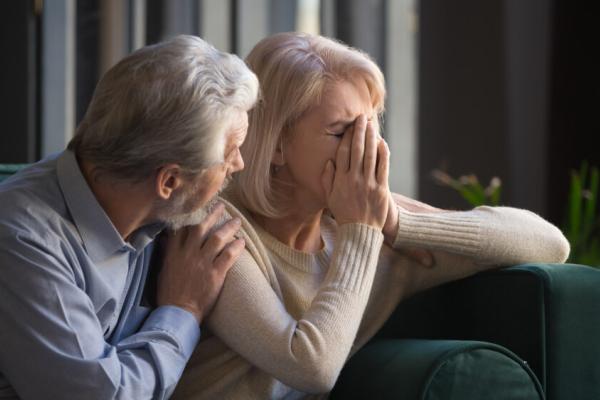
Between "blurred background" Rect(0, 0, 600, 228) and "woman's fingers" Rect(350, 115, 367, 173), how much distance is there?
2208 mm

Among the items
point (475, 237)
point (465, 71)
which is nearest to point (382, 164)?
point (475, 237)

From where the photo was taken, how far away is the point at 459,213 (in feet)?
5.95

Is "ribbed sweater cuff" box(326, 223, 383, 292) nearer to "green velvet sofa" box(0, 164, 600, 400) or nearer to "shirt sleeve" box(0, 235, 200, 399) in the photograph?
"green velvet sofa" box(0, 164, 600, 400)

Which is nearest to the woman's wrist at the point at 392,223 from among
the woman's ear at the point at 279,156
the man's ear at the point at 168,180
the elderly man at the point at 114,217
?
the woman's ear at the point at 279,156

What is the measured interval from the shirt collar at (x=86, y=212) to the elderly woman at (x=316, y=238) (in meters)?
0.27

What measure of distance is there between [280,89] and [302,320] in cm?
44

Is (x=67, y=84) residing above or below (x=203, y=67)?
below

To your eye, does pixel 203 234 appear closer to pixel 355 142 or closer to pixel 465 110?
pixel 355 142

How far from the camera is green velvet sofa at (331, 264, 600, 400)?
1.47 m

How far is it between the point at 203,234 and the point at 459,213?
21.1 inches

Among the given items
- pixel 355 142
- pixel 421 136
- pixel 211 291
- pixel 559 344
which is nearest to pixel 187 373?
pixel 211 291

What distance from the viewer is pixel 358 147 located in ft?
5.43

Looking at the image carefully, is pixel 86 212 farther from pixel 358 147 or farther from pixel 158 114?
pixel 358 147

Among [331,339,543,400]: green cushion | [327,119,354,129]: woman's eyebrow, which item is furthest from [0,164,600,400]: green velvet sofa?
[327,119,354,129]: woman's eyebrow
